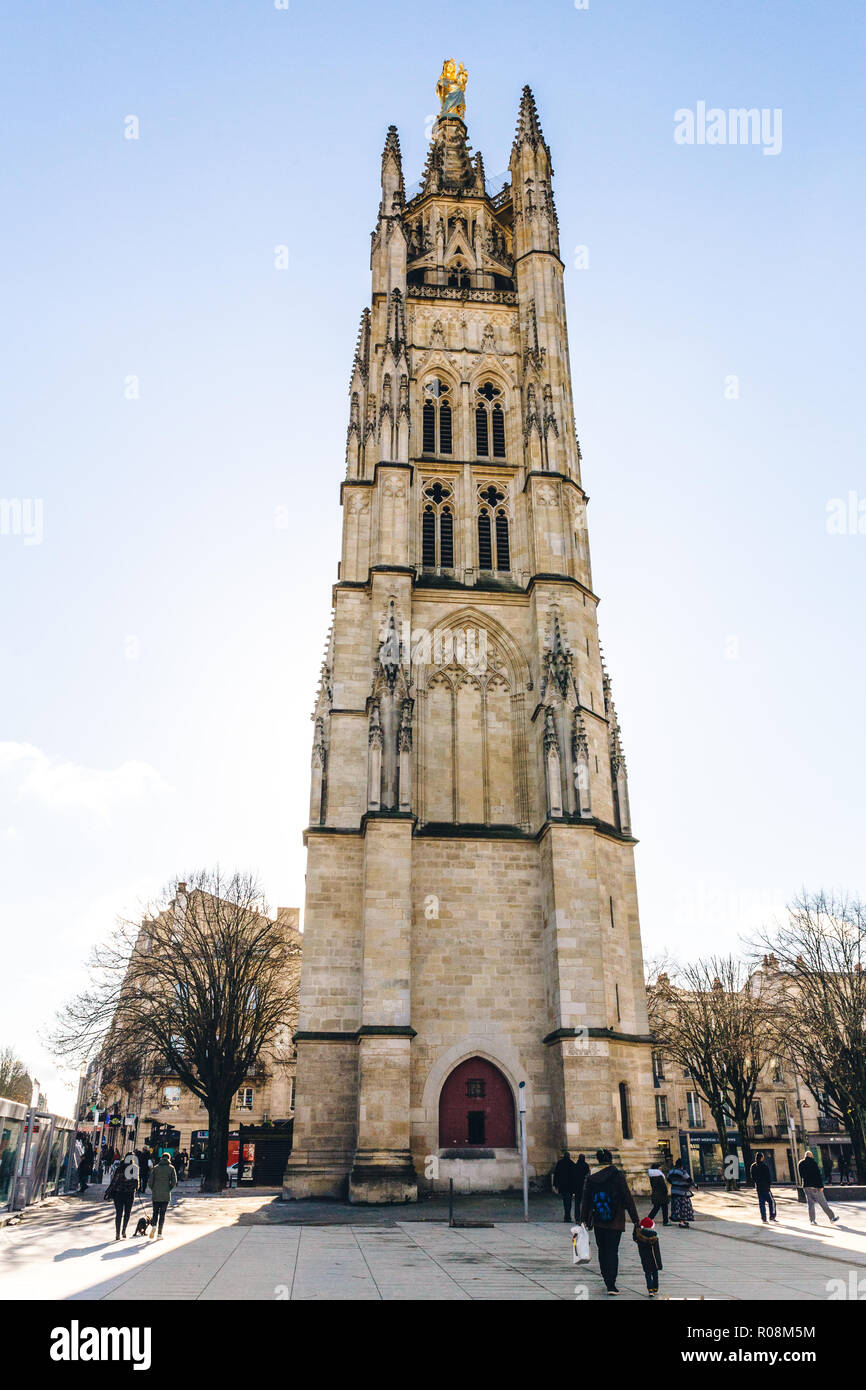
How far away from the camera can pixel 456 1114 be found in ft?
76.8

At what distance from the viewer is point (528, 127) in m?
37.8

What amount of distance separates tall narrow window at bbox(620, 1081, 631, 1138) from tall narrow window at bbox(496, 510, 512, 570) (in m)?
15.1

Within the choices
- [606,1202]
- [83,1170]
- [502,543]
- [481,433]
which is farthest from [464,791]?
[83,1170]

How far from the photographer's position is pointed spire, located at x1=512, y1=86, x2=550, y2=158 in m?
37.6

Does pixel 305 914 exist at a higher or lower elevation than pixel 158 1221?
higher

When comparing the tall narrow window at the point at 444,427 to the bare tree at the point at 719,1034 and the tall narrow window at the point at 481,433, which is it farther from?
the bare tree at the point at 719,1034

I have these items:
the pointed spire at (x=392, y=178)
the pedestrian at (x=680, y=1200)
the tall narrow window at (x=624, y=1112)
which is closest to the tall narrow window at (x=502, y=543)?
the pointed spire at (x=392, y=178)

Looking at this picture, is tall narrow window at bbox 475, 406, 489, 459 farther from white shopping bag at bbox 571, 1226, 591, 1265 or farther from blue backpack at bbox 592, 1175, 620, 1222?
blue backpack at bbox 592, 1175, 620, 1222

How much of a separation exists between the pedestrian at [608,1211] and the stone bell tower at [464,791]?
473 inches

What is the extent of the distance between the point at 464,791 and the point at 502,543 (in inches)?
332

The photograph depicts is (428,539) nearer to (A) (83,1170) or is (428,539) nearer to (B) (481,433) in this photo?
(B) (481,433)
